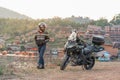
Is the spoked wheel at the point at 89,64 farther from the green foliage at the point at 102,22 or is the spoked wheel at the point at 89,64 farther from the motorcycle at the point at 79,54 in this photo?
the green foliage at the point at 102,22

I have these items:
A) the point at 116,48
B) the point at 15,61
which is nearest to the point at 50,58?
the point at 15,61

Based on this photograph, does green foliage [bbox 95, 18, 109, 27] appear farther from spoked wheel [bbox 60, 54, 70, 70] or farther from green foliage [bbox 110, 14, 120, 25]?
spoked wheel [bbox 60, 54, 70, 70]

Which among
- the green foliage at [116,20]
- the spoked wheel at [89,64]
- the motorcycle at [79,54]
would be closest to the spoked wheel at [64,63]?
the motorcycle at [79,54]

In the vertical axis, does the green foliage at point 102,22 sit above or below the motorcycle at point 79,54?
above

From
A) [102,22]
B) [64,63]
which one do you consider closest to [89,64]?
[64,63]

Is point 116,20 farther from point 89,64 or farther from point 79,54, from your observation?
point 79,54

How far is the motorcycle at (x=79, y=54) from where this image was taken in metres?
12.7

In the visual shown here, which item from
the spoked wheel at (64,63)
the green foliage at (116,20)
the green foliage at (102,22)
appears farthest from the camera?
the green foliage at (116,20)

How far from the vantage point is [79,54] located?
42.2 ft

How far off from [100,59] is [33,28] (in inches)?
425

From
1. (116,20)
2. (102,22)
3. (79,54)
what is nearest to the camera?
(79,54)

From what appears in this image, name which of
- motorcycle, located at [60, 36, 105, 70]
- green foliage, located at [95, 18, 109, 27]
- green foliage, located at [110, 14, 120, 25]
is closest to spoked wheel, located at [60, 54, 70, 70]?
motorcycle, located at [60, 36, 105, 70]

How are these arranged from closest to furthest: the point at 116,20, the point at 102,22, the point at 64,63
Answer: the point at 64,63 < the point at 102,22 < the point at 116,20

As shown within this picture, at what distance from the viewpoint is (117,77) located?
10406 millimetres
